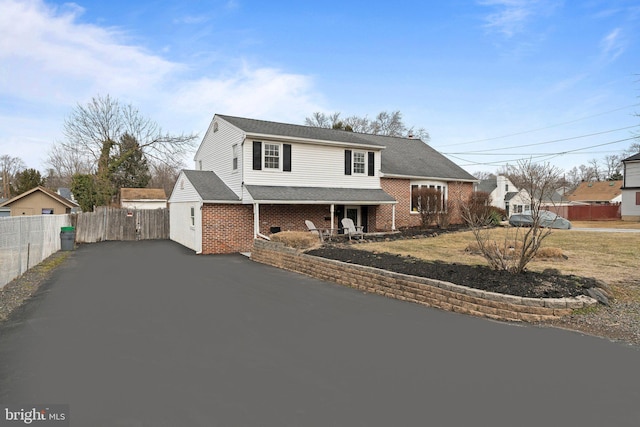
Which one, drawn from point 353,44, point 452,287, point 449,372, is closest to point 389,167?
point 353,44

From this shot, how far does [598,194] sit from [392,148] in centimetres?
4731

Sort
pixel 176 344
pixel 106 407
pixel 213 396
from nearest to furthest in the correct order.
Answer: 1. pixel 106 407
2. pixel 213 396
3. pixel 176 344

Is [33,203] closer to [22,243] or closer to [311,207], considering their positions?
[22,243]

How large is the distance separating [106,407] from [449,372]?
3491mm

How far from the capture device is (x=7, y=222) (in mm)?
8898

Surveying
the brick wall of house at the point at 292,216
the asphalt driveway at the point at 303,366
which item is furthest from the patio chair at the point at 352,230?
the asphalt driveway at the point at 303,366

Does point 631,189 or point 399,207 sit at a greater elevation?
point 631,189

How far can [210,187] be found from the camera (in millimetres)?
17328

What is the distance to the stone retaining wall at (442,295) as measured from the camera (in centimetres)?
612

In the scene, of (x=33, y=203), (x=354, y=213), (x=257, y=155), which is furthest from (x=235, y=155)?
(x=33, y=203)

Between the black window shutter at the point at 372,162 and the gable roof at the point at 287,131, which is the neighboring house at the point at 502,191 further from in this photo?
the gable roof at the point at 287,131

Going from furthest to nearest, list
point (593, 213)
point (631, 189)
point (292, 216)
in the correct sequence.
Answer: point (593, 213), point (631, 189), point (292, 216)

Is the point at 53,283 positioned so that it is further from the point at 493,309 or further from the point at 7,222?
the point at 493,309

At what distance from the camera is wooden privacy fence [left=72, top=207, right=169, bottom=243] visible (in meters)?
21.5
